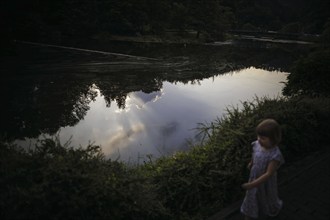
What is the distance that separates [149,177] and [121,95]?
32.1ft

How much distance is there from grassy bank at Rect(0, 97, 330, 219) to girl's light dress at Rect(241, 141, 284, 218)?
34.8 inches

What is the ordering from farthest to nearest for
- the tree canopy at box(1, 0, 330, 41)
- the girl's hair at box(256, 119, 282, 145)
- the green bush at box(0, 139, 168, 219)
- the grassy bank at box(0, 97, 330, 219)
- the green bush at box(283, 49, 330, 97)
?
the tree canopy at box(1, 0, 330, 41)
the green bush at box(283, 49, 330, 97)
the girl's hair at box(256, 119, 282, 145)
the grassy bank at box(0, 97, 330, 219)
the green bush at box(0, 139, 168, 219)

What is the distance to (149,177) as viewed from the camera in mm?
5840

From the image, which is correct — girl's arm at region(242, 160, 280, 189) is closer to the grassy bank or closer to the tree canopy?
the grassy bank

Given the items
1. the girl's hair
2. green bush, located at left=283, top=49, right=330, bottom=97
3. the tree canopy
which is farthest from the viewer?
the tree canopy

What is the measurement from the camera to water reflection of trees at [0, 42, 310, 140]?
1130 cm

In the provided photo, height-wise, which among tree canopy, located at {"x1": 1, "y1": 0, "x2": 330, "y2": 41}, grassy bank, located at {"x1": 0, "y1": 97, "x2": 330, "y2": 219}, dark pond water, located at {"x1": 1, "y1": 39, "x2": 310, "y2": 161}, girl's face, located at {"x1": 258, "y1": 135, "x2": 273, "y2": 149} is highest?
tree canopy, located at {"x1": 1, "y1": 0, "x2": 330, "y2": 41}

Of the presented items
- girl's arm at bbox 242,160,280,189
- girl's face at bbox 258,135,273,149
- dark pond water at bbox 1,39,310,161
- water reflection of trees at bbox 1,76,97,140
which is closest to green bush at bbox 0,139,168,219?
dark pond water at bbox 1,39,310,161

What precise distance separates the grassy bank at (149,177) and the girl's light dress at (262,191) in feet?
2.90

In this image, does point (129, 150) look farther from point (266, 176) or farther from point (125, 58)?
point (125, 58)

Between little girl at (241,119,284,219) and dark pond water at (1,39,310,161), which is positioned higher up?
dark pond water at (1,39,310,161)

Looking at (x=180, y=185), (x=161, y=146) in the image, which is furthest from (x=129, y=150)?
(x=180, y=185)

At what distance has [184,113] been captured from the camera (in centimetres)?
1326

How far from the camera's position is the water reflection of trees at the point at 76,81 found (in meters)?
11.3
